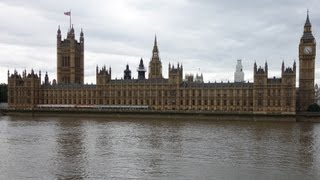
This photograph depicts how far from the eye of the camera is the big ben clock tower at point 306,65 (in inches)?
4078

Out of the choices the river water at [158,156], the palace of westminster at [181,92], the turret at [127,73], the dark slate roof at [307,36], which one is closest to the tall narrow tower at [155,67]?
the turret at [127,73]

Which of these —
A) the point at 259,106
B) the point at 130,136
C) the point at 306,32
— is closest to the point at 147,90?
the point at 259,106

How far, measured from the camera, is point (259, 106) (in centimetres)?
9606

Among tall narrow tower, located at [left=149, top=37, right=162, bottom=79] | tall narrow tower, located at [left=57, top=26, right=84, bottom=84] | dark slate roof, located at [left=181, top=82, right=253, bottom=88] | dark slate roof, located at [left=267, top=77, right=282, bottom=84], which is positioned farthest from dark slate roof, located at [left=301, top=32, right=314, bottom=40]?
tall narrow tower, located at [left=57, top=26, right=84, bottom=84]

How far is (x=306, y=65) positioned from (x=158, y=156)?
76.0 m

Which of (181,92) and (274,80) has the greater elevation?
(274,80)

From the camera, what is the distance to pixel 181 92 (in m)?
105

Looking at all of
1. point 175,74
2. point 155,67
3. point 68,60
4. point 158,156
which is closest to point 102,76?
point 175,74

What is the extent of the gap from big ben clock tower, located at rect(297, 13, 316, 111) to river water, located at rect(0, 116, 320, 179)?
158 ft

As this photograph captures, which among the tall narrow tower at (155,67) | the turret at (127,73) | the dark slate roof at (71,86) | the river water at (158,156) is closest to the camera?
the river water at (158,156)

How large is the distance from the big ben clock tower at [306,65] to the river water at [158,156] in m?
48.3

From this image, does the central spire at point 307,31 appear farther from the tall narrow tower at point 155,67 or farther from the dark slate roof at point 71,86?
the dark slate roof at point 71,86

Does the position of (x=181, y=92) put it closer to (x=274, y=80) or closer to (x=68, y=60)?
(x=274, y=80)

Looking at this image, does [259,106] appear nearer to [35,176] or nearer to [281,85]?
[281,85]
